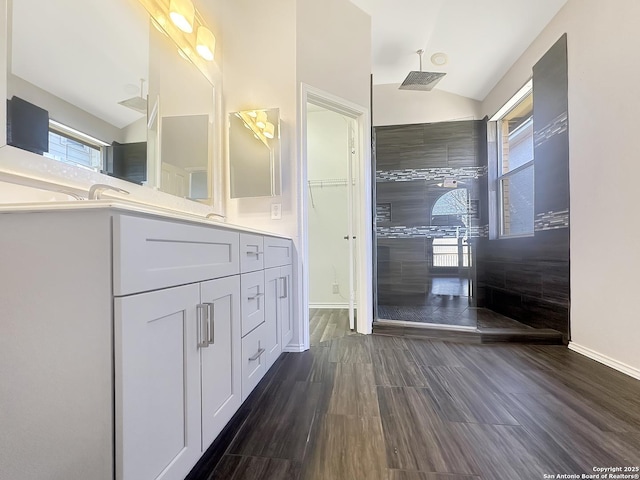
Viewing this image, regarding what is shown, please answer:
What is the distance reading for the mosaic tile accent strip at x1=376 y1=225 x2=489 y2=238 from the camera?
3.43 meters

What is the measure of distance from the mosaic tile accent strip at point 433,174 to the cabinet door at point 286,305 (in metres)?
2.18

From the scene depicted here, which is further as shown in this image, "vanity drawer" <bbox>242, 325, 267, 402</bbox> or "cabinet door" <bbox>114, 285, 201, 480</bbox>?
"vanity drawer" <bbox>242, 325, 267, 402</bbox>

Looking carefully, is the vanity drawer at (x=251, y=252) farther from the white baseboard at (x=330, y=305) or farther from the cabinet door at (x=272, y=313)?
the white baseboard at (x=330, y=305)

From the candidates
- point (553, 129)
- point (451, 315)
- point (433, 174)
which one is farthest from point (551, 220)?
point (433, 174)

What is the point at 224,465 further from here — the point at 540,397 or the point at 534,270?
the point at 534,270

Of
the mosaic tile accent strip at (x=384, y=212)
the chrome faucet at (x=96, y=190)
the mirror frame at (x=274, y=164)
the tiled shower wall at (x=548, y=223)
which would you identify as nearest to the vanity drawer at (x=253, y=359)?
the chrome faucet at (x=96, y=190)

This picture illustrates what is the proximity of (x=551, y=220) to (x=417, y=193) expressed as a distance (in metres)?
1.45

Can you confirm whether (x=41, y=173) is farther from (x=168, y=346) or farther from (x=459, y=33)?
(x=459, y=33)

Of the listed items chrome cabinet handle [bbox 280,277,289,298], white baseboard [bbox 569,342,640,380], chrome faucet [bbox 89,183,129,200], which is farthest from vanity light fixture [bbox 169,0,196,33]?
white baseboard [bbox 569,342,640,380]

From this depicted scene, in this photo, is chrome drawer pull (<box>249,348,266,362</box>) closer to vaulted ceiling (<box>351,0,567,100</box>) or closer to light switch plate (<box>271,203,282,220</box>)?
light switch plate (<box>271,203,282,220</box>)

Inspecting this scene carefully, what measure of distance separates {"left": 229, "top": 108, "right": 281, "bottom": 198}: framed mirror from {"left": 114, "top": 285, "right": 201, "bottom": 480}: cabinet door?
1.37 m

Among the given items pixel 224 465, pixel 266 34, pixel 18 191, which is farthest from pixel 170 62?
pixel 224 465

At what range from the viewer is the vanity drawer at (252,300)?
4.20 feet

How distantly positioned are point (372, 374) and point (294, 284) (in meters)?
0.82
